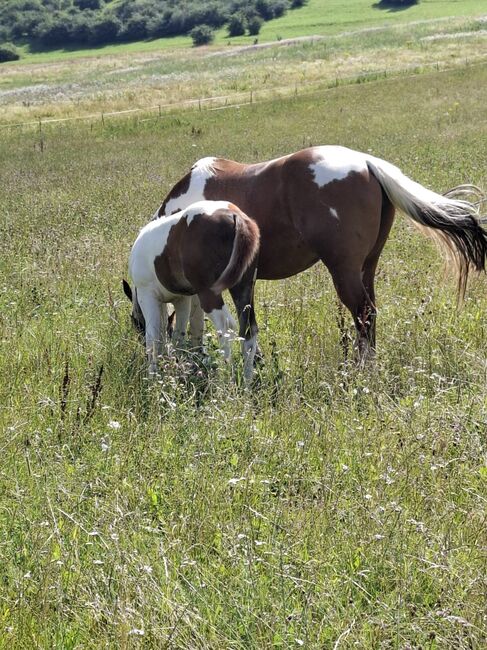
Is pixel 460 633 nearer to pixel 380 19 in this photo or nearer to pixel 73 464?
pixel 73 464

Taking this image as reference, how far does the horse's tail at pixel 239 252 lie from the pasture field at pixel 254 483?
671 millimetres

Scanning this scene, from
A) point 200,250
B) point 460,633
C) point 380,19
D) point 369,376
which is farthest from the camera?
point 380,19

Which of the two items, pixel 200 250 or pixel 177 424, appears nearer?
pixel 177 424

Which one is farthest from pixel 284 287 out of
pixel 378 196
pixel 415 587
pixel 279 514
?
pixel 415 587

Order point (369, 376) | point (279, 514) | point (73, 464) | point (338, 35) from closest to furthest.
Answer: point (279, 514) < point (73, 464) < point (369, 376) < point (338, 35)

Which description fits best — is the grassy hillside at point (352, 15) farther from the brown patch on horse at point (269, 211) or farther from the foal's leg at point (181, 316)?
the foal's leg at point (181, 316)

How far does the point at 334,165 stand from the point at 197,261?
1373 mm

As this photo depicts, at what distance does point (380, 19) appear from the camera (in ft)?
320

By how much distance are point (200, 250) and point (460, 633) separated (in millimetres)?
3682

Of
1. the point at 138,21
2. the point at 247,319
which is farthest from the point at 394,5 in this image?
the point at 247,319

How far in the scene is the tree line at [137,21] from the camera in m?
114

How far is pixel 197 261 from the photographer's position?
579 cm

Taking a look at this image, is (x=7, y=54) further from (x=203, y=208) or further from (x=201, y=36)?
(x=203, y=208)

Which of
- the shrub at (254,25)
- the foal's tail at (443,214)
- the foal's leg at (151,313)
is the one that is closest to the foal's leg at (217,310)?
the foal's leg at (151,313)
